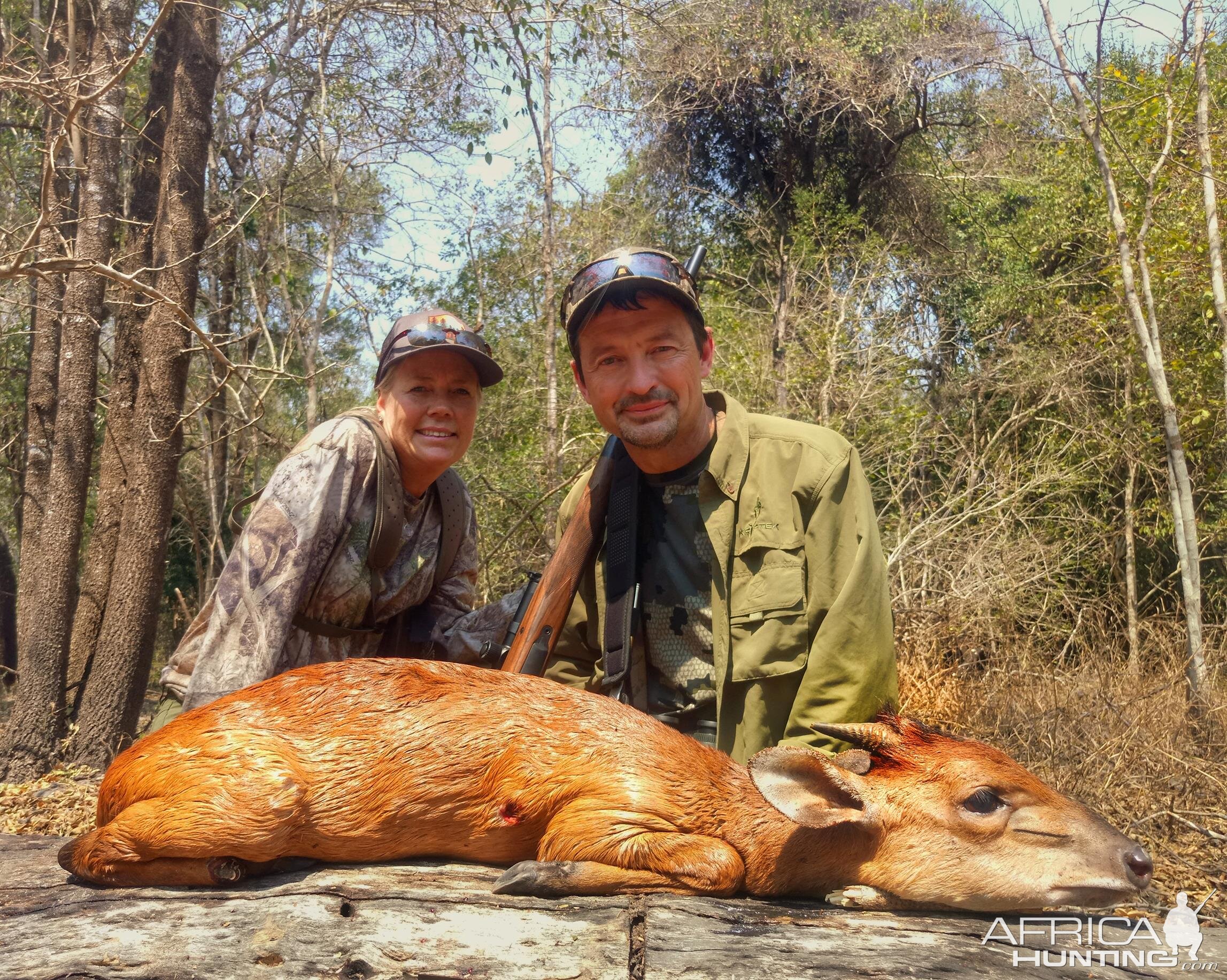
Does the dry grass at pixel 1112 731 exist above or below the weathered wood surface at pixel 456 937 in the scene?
below

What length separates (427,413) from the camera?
4.34 m

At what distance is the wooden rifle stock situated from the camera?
4121 mm

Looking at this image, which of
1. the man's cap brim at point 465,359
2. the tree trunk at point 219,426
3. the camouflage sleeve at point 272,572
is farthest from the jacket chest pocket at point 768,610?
the tree trunk at point 219,426

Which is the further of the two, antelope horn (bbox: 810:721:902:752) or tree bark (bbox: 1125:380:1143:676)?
tree bark (bbox: 1125:380:1143:676)

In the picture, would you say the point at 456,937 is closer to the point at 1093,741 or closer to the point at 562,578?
the point at 562,578

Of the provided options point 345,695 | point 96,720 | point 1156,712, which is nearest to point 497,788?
point 345,695

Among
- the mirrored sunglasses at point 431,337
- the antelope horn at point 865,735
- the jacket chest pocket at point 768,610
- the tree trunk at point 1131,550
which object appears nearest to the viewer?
the antelope horn at point 865,735

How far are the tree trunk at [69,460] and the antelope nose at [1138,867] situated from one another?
8.31m

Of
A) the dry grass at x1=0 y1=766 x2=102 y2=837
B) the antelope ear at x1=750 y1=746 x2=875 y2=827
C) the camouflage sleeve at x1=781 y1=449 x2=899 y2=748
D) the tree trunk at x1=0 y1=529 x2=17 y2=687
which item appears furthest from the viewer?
the tree trunk at x1=0 y1=529 x2=17 y2=687

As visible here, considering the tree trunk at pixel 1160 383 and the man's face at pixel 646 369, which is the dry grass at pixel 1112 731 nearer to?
the tree trunk at pixel 1160 383

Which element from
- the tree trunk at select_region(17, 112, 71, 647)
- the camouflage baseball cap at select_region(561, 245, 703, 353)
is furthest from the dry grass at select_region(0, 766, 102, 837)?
the camouflage baseball cap at select_region(561, 245, 703, 353)

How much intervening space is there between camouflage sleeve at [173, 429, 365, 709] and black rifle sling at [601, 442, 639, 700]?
3.52 ft

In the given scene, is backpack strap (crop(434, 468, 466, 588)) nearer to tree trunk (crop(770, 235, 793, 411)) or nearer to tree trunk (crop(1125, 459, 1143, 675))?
tree trunk (crop(770, 235, 793, 411))

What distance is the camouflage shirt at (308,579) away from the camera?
149 inches
